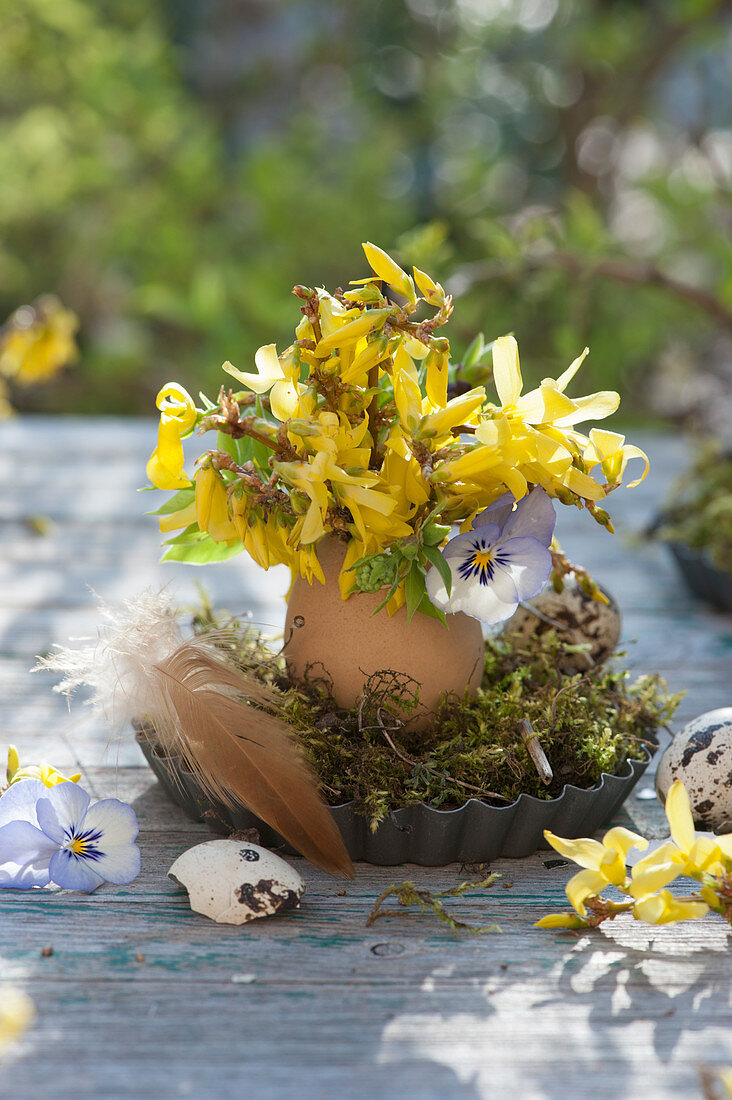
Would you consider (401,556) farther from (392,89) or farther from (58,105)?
(392,89)

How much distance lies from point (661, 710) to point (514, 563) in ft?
0.82

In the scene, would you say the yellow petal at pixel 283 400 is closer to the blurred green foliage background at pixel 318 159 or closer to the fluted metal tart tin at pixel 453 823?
the fluted metal tart tin at pixel 453 823

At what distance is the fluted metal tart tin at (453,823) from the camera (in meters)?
0.69

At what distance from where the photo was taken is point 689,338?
505 centimetres

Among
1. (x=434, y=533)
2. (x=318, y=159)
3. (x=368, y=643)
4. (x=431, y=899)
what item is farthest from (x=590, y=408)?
(x=318, y=159)

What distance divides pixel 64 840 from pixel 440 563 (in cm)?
33

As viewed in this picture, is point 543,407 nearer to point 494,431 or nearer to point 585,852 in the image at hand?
point 494,431

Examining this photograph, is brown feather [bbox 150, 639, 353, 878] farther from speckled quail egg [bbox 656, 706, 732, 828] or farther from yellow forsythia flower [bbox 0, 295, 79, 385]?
yellow forsythia flower [bbox 0, 295, 79, 385]

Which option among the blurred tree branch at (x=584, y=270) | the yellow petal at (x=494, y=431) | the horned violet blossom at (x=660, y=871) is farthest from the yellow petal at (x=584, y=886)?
the blurred tree branch at (x=584, y=270)

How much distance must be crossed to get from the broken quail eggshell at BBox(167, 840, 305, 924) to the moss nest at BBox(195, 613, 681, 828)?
0.22ft

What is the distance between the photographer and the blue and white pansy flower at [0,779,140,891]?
2.22 ft

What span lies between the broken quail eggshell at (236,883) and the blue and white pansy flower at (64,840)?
0.06 m

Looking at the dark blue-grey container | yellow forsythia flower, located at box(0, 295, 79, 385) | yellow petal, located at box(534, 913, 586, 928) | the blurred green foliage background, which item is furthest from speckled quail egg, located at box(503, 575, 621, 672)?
the blurred green foliage background

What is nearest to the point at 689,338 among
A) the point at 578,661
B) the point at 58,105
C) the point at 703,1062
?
the point at 58,105
